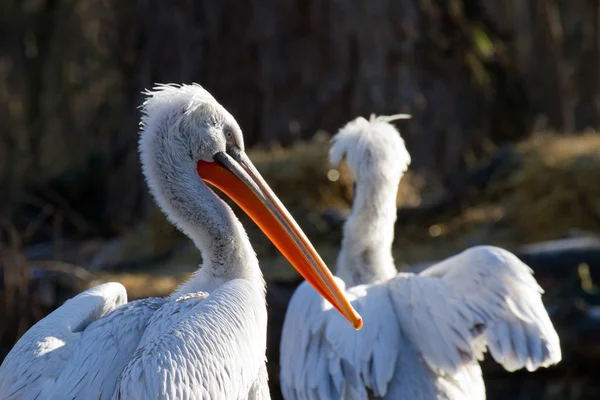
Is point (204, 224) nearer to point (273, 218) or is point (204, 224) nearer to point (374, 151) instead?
point (273, 218)

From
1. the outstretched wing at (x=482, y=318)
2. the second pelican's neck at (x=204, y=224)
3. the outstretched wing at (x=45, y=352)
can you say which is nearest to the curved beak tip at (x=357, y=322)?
the second pelican's neck at (x=204, y=224)

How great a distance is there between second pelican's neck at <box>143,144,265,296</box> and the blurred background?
246cm

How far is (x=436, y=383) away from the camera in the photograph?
3.96 metres

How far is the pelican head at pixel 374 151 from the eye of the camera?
15.8 feet

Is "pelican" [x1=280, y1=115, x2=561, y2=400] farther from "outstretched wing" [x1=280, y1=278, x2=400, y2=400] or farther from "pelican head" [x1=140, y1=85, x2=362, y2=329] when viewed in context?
"pelican head" [x1=140, y1=85, x2=362, y2=329]

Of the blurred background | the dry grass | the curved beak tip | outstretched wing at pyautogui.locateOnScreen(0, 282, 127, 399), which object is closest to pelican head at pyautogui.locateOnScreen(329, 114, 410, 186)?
the curved beak tip

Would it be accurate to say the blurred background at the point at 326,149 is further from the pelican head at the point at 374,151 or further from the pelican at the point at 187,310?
the pelican at the point at 187,310

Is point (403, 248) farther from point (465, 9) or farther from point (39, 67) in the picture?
point (39, 67)

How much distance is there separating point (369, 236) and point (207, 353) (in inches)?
77.7

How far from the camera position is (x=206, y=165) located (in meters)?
3.54

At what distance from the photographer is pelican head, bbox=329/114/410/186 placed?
15.8 feet

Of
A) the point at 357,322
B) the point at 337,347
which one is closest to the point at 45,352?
the point at 357,322

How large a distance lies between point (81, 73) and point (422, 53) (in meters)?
9.82

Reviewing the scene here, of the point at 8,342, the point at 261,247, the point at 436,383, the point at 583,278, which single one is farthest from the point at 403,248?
the point at 436,383
